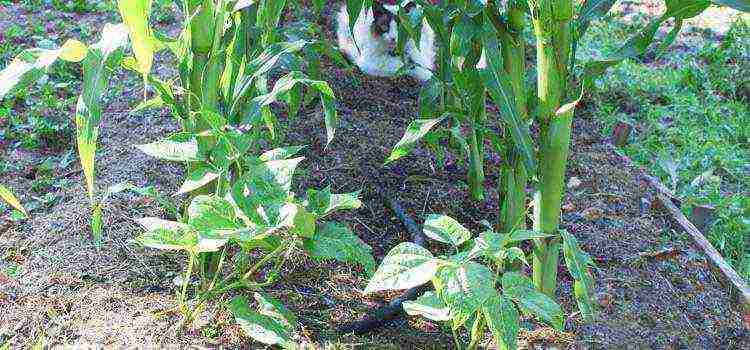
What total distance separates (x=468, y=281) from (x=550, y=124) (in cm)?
55

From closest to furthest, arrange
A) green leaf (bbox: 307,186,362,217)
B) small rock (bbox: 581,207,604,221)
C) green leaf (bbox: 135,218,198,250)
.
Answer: green leaf (bbox: 135,218,198,250) < green leaf (bbox: 307,186,362,217) < small rock (bbox: 581,207,604,221)

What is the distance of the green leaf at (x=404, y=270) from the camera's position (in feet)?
5.65

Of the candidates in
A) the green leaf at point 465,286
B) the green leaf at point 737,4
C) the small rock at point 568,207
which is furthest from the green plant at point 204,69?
the small rock at point 568,207

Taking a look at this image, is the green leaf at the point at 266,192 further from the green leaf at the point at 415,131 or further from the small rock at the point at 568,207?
the small rock at the point at 568,207

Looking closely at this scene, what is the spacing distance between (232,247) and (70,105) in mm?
1457

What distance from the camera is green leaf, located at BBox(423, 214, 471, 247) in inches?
77.2

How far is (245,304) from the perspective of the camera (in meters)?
2.15

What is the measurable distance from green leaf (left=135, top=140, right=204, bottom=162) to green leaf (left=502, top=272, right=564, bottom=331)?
84 cm

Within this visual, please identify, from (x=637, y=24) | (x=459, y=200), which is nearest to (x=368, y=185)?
(x=459, y=200)

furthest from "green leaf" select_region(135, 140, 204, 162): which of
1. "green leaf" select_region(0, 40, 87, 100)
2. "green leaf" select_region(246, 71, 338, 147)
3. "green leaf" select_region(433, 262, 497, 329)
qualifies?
"green leaf" select_region(433, 262, 497, 329)

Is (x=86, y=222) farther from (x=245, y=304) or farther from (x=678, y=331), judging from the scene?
(x=678, y=331)

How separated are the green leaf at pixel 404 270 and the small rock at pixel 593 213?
1290 mm

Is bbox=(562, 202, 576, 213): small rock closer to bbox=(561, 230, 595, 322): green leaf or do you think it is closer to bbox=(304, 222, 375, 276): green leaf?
bbox=(561, 230, 595, 322): green leaf

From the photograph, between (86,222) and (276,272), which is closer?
(276,272)
